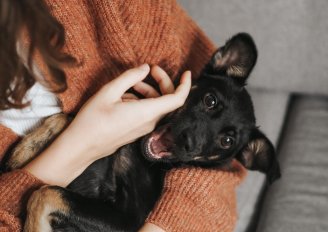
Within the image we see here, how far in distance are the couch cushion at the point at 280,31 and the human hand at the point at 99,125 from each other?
2.69ft

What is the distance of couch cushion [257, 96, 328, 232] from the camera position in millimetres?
1722

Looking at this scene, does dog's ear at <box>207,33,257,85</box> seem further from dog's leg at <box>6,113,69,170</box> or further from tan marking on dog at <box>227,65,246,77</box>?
dog's leg at <box>6,113,69,170</box>

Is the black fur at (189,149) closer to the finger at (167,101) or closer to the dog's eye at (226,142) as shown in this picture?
the dog's eye at (226,142)

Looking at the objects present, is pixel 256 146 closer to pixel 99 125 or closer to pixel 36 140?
pixel 99 125

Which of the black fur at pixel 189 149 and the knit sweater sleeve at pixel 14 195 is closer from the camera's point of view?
the knit sweater sleeve at pixel 14 195

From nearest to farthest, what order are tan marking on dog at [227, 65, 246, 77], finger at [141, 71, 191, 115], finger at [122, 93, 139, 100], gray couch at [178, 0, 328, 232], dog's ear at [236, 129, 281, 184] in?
1. finger at [141, 71, 191, 115]
2. finger at [122, 93, 139, 100]
3. dog's ear at [236, 129, 281, 184]
4. tan marking on dog at [227, 65, 246, 77]
5. gray couch at [178, 0, 328, 232]

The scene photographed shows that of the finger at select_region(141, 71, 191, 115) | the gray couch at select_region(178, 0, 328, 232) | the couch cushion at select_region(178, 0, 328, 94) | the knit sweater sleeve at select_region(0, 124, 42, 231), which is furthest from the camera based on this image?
the couch cushion at select_region(178, 0, 328, 94)

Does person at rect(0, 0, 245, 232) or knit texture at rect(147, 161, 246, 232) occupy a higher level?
person at rect(0, 0, 245, 232)

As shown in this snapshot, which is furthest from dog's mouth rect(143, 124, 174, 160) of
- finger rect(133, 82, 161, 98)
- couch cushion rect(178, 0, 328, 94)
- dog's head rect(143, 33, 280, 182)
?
couch cushion rect(178, 0, 328, 94)

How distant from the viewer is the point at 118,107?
49.9 inches

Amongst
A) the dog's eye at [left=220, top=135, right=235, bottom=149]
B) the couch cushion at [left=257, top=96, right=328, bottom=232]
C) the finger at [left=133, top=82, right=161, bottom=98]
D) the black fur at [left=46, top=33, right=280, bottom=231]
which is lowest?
the couch cushion at [left=257, top=96, right=328, bottom=232]

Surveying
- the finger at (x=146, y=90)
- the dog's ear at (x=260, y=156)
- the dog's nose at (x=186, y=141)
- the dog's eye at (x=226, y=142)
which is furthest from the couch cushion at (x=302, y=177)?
the finger at (x=146, y=90)

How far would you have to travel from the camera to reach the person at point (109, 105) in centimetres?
125

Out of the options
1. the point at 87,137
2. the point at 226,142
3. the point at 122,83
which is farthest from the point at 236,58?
the point at 87,137
